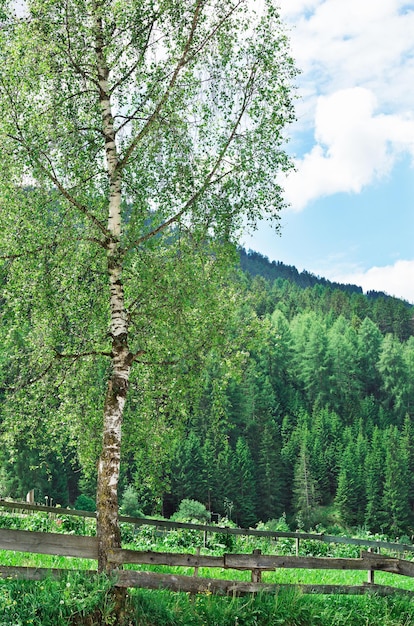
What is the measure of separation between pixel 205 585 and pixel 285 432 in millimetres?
96065

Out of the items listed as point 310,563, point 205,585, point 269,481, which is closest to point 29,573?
point 205,585

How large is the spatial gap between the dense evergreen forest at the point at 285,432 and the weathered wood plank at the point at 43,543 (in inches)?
143

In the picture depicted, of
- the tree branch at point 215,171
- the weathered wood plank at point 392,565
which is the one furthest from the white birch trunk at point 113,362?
the weathered wood plank at point 392,565

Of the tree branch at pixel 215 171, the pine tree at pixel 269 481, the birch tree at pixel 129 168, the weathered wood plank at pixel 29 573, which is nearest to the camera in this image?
the weathered wood plank at pixel 29 573

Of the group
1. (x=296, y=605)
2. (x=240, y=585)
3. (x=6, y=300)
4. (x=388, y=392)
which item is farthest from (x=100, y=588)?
(x=388, y=392)

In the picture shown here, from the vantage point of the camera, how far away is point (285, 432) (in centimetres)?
10469

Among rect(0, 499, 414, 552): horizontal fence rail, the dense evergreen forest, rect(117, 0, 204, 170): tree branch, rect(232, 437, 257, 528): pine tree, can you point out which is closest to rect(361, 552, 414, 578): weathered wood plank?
the dense evergreen forest

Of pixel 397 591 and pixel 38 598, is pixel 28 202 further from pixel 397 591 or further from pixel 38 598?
pixel 397 591

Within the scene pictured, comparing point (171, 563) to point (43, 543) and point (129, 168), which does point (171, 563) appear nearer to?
point (43, 543)

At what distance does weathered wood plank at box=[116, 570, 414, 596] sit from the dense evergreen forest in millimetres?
3148

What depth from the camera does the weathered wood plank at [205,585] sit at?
970 centimetres

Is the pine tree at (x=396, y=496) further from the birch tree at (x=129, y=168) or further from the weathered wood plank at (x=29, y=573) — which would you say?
the weathered wood plank at (x=29, y=573)

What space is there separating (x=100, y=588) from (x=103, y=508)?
133 centimetres

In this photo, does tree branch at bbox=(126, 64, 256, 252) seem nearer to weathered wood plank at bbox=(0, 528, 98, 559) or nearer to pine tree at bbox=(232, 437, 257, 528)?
weathered wood plank at bbox=(0, 528, 98, 559)
